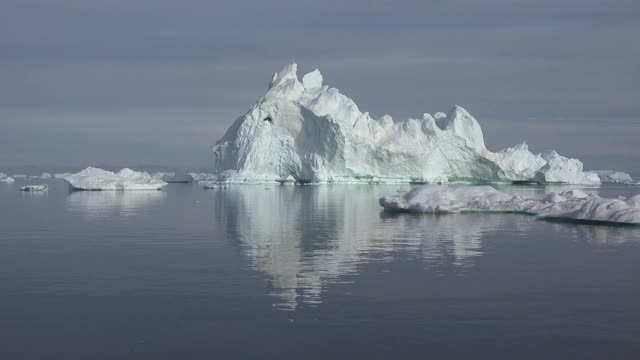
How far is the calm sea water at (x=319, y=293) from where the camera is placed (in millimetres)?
9852

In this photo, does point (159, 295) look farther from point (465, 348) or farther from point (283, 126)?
point (283, 126)

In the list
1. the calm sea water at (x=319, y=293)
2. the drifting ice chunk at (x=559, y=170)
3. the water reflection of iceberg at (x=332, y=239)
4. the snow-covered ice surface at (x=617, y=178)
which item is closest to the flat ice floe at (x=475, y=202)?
the water reflection of iceberg at (x=332, y=239)

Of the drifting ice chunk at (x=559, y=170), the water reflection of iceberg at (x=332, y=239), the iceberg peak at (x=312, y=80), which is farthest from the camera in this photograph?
the drifting ice chunk at (x=559, y=170)

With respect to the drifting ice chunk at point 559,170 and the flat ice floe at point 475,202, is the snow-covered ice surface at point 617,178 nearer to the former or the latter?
the drifting ice chunk at point 559,170

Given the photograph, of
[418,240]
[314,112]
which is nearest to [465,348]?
[418,240]

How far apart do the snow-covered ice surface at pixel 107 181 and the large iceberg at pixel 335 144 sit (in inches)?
403

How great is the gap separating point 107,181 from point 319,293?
45.0 m

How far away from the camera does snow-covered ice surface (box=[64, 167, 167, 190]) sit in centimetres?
5553

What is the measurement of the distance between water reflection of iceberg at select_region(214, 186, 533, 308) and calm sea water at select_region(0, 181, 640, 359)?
72 millimetres

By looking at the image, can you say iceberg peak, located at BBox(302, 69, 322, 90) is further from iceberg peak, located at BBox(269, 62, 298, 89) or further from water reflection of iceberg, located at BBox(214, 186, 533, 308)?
water reflection of iceberg, located at BBox(214, 186, 533, 308)

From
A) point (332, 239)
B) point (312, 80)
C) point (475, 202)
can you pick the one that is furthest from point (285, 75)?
point (332, 239)

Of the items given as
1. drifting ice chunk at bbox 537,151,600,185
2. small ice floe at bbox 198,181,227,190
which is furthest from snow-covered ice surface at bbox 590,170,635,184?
small ice floe at bbox 198,181,227,190

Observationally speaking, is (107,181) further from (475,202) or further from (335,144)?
(475,202)

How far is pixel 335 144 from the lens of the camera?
63.4 meters
